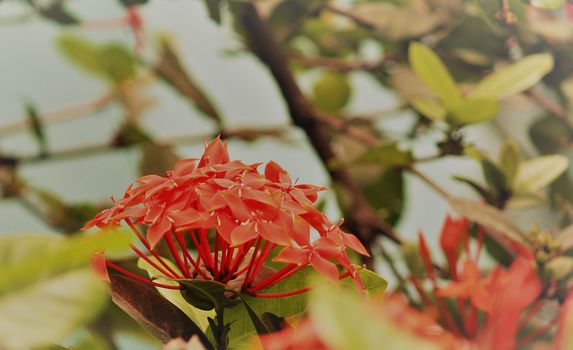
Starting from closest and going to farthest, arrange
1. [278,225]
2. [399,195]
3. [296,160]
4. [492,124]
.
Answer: [278,225], [399,195], [492,124], [296,160]

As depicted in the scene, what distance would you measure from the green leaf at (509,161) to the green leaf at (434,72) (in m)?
0.04

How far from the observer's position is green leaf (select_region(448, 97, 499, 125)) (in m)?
0.42

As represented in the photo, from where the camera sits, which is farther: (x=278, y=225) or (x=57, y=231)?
(x=57, y=231)

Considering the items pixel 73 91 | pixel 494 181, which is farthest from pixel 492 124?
pixel 73 91

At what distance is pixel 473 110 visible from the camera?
426 millimetres

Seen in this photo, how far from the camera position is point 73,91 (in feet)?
3.24

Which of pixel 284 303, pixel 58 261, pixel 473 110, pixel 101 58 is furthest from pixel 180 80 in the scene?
pixel 58 261

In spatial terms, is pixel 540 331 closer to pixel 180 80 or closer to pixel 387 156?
pixel 387 156

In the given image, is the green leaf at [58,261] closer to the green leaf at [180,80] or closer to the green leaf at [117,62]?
the green leaf at [180,80]

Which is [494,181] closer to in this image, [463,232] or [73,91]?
[463,232]

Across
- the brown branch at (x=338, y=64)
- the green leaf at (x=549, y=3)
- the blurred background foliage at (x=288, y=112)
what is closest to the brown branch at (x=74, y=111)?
the blurred background foliage at (x=288, y=112)

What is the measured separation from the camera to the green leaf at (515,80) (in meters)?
0.43

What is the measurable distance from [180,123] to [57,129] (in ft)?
0.53

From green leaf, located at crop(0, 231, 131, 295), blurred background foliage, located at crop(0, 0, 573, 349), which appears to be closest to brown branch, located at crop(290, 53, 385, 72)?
blurred background foliage, located at crop(0, 0, 573, 349)
